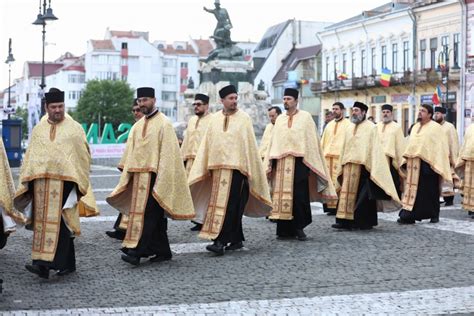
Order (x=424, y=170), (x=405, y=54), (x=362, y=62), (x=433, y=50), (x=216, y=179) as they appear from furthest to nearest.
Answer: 1. (x=362, y=62)
2. (x=405, y=54)
3. (x=433, y=50)
4. (x=424, y=170)
5. (x=216, y=179)

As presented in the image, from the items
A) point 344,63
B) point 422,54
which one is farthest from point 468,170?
point 344,63

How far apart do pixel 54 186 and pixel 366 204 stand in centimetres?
567

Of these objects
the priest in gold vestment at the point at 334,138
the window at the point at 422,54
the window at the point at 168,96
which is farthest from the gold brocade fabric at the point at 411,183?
the window at the point at 168,96

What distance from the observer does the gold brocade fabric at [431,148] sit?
48.4 ft

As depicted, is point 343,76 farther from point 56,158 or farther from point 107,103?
point 56,158

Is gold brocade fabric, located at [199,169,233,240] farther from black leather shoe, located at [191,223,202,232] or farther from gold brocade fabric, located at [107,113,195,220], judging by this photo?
black leather shoe, located at [191,223,202,232]

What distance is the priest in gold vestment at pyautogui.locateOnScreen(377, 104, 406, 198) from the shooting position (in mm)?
16250

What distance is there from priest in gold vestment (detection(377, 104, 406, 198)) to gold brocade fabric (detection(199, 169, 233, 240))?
5558mm

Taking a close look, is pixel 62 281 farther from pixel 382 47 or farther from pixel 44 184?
pixel 382 47

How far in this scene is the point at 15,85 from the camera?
15025 cm

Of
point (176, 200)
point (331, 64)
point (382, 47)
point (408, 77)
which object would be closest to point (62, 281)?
point (176, 200)

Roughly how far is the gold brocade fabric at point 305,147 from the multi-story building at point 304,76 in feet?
180

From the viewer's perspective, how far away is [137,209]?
10.3 metres

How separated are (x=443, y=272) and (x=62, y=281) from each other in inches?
150
